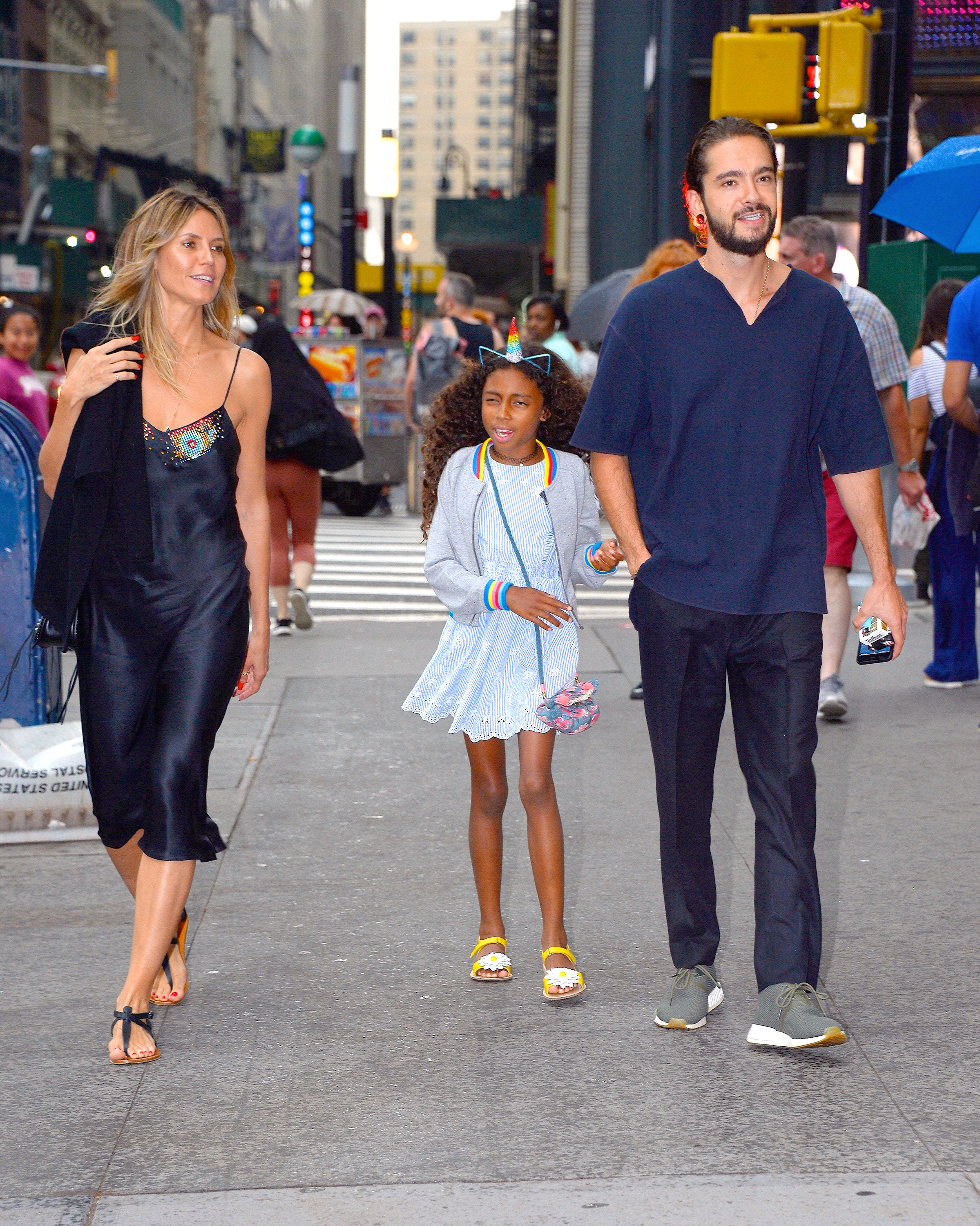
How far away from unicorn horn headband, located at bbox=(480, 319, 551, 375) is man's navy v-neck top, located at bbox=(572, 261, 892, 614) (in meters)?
0.51

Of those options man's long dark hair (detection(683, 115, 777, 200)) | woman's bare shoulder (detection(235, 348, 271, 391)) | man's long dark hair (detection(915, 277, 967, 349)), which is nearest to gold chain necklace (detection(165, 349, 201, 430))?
woman's bare shoulder (detection(235, 348, 271, 391))

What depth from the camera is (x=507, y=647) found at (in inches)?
172

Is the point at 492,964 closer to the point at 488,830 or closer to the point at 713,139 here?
the point at 488,830

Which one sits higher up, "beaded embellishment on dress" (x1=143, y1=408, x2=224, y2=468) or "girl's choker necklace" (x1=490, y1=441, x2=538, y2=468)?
"beaded embellishment on dress" (x1=143, y1=408, x2=224, y2=468)

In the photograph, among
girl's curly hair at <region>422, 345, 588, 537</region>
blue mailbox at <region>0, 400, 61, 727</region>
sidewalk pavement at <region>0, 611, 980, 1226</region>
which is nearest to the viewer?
sidewalk pavement at <region>0, 611, 980, 1226</region>

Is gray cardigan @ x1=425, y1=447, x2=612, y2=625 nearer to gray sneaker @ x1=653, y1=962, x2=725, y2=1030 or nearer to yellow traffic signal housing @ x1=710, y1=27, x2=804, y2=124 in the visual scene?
gray sneaker @ x1=653, y1=962, x2=725, y2=1030

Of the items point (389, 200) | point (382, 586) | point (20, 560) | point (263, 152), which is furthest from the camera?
point (263, 152)

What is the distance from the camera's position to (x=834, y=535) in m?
7.38

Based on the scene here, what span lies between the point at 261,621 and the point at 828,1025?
167 centimetres

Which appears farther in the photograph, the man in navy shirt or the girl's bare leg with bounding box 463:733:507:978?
the girl's bare leg with bounding box 463:733:507:978

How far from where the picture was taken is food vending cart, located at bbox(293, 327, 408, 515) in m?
19.0

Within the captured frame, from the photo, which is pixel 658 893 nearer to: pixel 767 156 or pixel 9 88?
pixel 767 156

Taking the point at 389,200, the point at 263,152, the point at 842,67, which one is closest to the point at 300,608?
the point at 842,67

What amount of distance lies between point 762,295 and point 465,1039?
185cm
